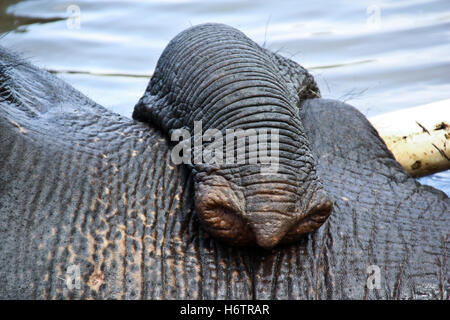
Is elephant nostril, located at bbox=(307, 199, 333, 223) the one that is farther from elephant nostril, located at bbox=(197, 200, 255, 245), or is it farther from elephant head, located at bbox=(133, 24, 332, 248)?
elephant nostril, located at bbox=(197, 200, 255, 245)

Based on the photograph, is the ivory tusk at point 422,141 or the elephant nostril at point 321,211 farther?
the ivory tusk at point 422,141

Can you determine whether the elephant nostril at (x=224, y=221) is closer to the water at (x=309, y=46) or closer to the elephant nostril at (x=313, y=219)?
the elephant nostril at (x=313, y=219)

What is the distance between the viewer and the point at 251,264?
1.66m

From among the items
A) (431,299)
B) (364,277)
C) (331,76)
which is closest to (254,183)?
(364,277)

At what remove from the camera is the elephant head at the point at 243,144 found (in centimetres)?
159

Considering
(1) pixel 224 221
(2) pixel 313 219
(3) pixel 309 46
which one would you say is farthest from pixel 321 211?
(3) pixel 309 46

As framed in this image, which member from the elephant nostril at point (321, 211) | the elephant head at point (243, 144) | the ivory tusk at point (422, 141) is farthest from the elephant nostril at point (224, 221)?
the ivory tusk at point (422, 141)

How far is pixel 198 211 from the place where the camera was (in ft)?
5.29

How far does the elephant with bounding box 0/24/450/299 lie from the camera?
1.59 metres

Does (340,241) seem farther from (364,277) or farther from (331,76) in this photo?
(331,76)

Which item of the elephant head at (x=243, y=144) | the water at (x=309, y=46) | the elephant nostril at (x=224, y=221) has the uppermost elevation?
the water at (x=309, y=46)

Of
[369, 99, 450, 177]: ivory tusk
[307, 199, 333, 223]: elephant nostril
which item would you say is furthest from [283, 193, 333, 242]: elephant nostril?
[369, 99, 450, 177]: ivory tusk

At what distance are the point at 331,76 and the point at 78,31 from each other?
1.77 meters

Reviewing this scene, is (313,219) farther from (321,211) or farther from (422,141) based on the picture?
(422,141)
